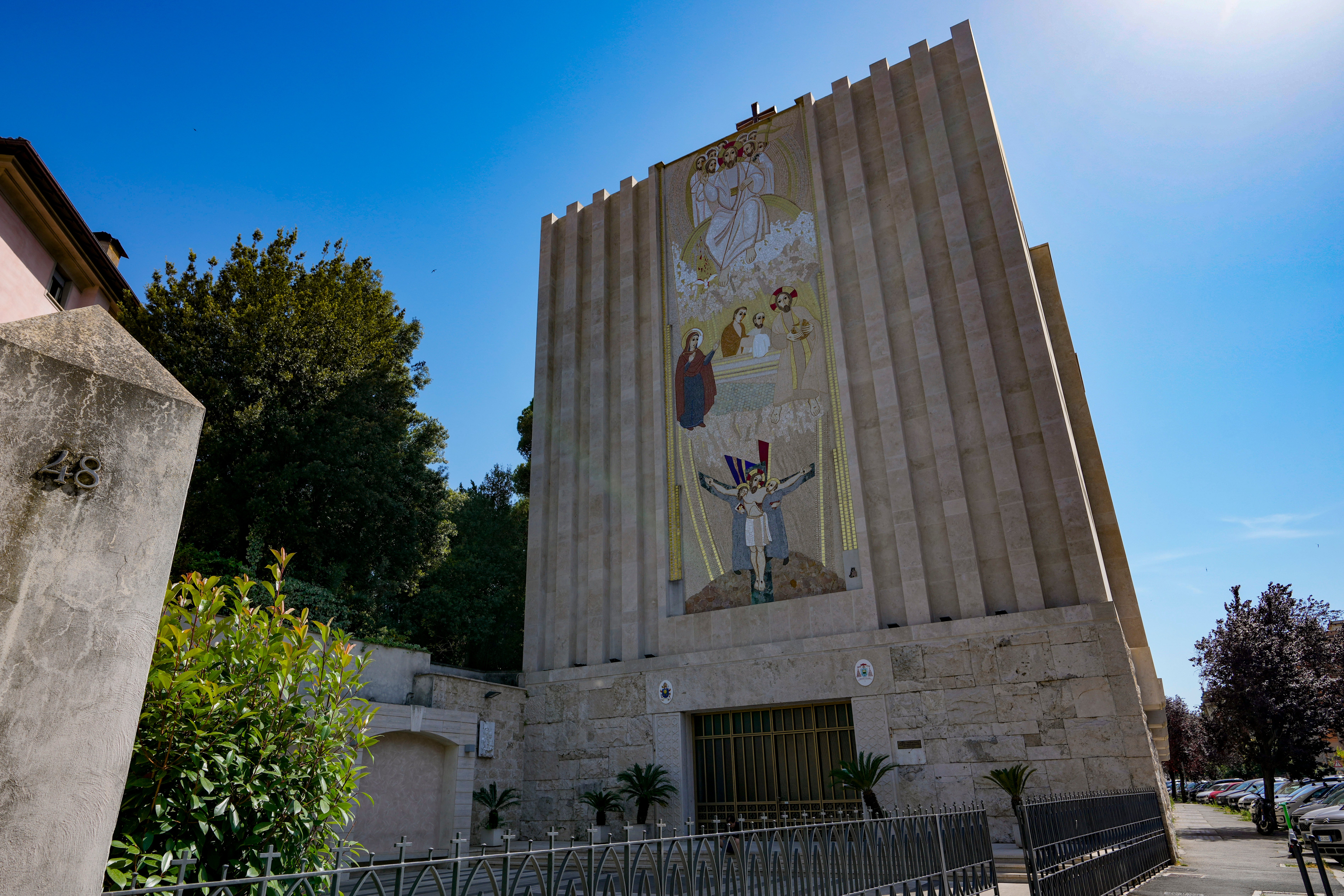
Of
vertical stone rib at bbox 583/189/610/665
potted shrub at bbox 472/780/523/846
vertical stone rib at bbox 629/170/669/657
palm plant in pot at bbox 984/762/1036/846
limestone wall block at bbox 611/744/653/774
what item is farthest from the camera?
vertical stone rib at bbox 583/189/610/665

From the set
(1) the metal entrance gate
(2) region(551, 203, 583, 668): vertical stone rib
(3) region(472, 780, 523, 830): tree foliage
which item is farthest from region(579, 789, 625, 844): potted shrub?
(2) region(551, 203, 583, 668): vertical stone rib

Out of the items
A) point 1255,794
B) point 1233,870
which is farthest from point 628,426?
point 1255,794

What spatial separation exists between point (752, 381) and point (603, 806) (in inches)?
407

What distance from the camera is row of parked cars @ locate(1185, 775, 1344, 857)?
11.7 m

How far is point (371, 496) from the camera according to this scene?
20.8m

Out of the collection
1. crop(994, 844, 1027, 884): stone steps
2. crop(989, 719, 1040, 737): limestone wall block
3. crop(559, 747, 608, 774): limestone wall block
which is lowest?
crop(994, 844, 1027, 884): stone steps

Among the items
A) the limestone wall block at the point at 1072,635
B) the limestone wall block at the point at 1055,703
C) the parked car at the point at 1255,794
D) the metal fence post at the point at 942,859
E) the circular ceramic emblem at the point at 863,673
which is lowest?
the parked car at the point at 1255,794

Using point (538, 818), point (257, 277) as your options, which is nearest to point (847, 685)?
point (538, 818)

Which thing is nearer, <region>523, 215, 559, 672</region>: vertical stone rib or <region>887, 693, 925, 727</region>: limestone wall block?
<region>887, 693, 925, 727</region>: limestone wall block

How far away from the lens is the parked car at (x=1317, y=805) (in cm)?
1280

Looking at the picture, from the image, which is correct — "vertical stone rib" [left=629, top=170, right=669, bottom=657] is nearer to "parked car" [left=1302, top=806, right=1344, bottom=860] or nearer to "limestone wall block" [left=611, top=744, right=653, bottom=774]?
"limestone wall block" [left=611, top=744, right=653, bottom=774]

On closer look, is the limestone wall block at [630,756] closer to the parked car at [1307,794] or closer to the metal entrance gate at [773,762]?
the metal entrance gate at [773,762]

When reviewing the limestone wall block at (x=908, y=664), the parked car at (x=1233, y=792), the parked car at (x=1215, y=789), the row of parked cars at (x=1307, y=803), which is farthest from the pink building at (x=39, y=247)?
the parked car at (x=1215, y=789)

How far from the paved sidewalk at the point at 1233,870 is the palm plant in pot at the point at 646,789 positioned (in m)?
8.77
